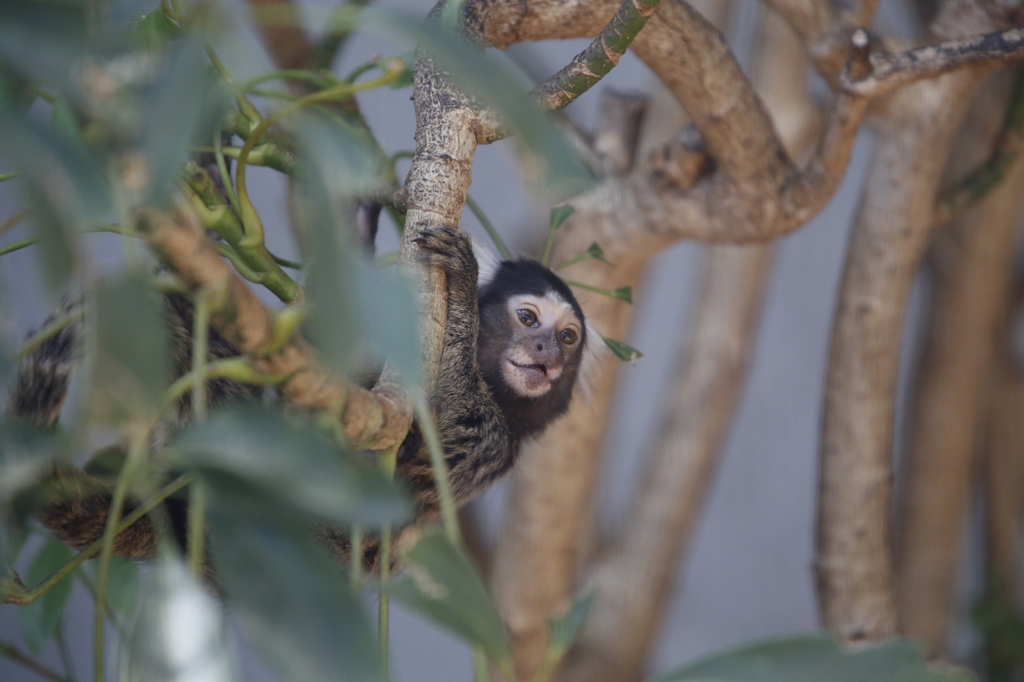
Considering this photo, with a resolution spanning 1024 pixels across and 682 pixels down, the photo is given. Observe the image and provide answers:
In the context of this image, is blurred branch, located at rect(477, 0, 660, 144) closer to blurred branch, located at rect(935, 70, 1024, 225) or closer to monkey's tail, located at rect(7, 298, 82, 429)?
monkey's tail, located at rect(7, 298, 82, 429)

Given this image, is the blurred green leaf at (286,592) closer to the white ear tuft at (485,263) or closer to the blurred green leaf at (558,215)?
the blurred green leaf at (558,215)

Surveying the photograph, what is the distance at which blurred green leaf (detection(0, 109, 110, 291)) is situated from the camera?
0.43 m

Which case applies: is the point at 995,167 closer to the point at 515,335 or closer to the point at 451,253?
the point at 515,335

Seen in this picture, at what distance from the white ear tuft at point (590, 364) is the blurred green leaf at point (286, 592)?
6.30 ft

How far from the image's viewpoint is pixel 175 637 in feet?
1.67

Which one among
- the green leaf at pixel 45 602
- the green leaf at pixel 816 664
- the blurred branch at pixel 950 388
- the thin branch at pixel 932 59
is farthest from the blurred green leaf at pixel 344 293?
the blurred branch at pixel 950 388

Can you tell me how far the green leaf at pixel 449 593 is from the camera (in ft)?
1.83

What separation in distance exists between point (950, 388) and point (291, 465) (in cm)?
281

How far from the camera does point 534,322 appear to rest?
202 centimetres

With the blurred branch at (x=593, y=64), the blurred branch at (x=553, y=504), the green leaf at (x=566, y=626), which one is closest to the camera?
the green leaf at (x=566, y=626)

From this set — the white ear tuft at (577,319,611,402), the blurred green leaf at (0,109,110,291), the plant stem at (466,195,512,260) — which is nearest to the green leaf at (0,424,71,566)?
the blurred green leaf at (0,109,110,291)

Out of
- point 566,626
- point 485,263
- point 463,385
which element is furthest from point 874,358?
point 566,626

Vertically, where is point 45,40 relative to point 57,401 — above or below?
above

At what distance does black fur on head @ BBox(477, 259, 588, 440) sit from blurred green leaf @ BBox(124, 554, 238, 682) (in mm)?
1429
